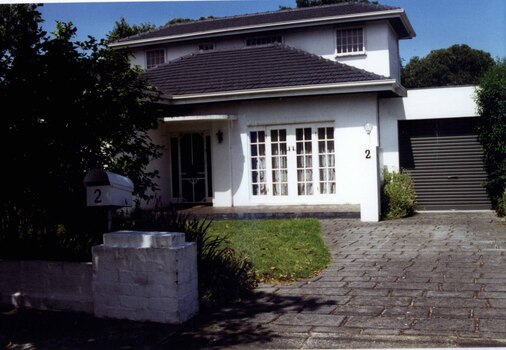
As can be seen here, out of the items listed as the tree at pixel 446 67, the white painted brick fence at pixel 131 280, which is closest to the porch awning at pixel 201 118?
the white painted brick fence at pixel 131 280

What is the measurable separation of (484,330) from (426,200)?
10658mm

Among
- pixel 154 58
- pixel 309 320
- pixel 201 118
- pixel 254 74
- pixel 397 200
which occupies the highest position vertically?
pixel 154 58

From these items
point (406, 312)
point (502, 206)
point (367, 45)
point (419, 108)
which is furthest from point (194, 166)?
point (406, 312)

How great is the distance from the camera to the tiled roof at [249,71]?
587 inches

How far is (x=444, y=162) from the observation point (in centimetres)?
1470

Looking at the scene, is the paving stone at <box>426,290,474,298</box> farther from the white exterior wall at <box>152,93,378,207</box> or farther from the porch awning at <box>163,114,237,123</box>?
the porch awning at <box>163,114,237,123</box>

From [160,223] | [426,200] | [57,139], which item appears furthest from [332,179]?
[57,139]

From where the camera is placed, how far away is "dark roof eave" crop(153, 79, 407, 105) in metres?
13.8

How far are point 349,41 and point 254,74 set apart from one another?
180 inches

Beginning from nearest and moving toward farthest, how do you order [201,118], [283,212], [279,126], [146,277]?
1. [146,277]
2. [283,212]
3. [201,118]
4. [279,126]

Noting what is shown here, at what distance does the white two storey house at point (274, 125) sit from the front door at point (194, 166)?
32mm

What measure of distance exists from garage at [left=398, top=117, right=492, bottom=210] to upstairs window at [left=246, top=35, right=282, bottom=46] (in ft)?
21.8

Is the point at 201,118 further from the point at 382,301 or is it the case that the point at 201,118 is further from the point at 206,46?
the point at 382,301

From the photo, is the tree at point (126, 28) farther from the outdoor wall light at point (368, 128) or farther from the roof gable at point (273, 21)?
the outdoor wall light at point (368, 128)
